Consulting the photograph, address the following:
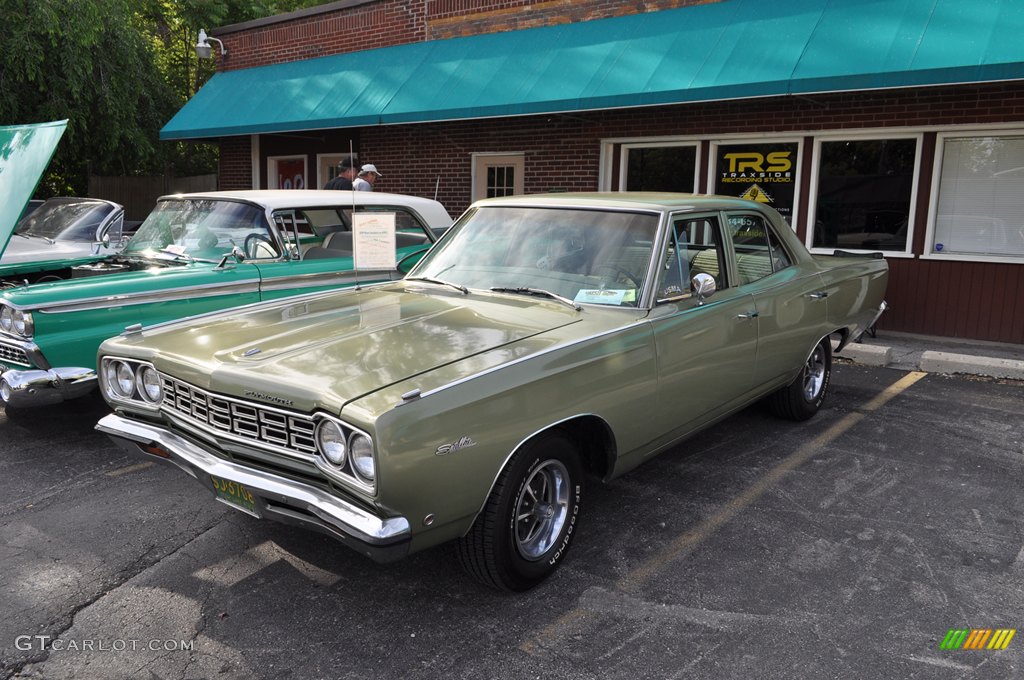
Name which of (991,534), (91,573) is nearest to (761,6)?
(991,534)

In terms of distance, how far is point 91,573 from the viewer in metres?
3.71

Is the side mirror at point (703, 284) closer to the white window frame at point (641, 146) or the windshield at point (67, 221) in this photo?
the white window frame at point (641, 146)

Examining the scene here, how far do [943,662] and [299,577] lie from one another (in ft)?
8.78

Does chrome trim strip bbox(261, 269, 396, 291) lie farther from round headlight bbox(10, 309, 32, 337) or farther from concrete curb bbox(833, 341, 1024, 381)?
concrete curb bbox(833, 341, 1024, 381)

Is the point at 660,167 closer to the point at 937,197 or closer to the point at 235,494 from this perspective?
the point at 937,197

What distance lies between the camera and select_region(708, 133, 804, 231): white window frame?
32.1 ft

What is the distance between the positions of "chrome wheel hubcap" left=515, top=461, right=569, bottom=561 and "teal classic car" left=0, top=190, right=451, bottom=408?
9.18 feet

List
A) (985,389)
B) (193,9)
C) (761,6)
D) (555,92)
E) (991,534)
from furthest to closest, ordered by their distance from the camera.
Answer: (193,9) < (555,92) < (761,6) < (985,389) < (991,534)

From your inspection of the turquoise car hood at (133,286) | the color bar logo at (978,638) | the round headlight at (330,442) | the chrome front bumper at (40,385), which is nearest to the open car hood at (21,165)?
the turquoise car hood at (133,286)

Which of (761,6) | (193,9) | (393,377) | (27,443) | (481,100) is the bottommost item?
(27,443)

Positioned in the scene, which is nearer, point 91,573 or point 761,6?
point 91,573

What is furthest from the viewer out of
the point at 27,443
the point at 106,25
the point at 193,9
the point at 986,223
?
the point at 193,9

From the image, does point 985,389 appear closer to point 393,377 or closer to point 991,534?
point 991,534

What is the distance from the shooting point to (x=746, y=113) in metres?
9.93
